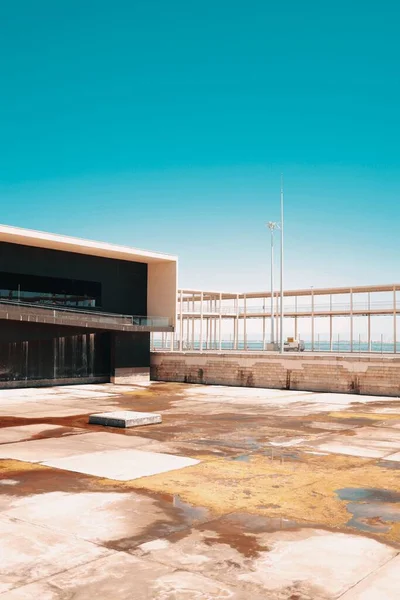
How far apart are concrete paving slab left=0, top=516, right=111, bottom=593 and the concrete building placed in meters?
22.1

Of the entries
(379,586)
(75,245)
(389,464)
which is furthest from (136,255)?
(379,586)

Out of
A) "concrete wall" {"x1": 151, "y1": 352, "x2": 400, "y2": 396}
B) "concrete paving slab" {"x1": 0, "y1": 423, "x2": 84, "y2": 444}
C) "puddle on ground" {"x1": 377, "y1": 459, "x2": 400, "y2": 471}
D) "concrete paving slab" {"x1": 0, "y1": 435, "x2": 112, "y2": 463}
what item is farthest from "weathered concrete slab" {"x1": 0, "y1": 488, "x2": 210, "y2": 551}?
"concrete wall" {"x1": 151, "y1": 352, "x2": 400, "y2": 396}

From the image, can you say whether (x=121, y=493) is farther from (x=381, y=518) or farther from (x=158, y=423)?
(x=158, y=423)

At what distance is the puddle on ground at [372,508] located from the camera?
793 centimetres

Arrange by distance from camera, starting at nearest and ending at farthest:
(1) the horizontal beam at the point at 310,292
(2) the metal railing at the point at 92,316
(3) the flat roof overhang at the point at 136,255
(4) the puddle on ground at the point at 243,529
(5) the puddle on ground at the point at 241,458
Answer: (4) the puddle on ground at the point at 243,529 → (5) the puddle on ground at the point at 241,458 → (2) the metal railing at the point at 92,316 → (3) the flat roof overhang at the point at 136,255 → (1) the horizontal beam at the point at 310,292

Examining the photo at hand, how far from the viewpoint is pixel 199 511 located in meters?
8.45

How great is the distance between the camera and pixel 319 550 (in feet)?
22.6

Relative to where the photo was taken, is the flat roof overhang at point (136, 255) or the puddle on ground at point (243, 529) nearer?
the puddle on ground at point (243, 529)

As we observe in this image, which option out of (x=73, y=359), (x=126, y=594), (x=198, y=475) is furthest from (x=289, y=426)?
(x=73, y=359)

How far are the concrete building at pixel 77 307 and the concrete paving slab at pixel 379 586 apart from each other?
24.8 metres

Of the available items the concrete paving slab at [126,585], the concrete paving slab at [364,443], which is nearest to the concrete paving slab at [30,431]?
the concrete paving slab at [364,443]

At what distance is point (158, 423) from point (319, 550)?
1127 centimetres

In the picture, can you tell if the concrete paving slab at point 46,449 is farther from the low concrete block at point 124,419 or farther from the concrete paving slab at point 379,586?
the concrete paving slab at point 379,586

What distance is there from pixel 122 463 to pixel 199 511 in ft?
12.0
